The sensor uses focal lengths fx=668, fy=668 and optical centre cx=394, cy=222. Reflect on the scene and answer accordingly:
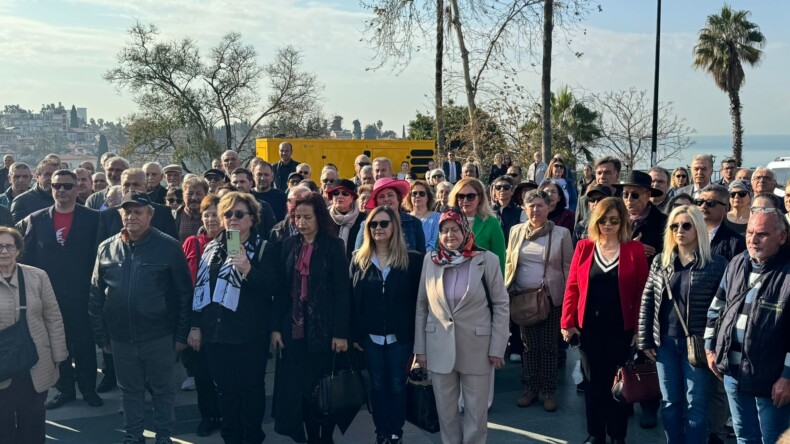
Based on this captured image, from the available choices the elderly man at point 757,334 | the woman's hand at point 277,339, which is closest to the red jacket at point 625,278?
the elderly man at point 757,334

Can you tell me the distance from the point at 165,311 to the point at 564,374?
13.3 ft

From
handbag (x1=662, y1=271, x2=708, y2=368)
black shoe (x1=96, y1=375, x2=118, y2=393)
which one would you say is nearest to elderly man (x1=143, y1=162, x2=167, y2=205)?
black shoe (x1=96, y1=375, x2=118, y2=393)

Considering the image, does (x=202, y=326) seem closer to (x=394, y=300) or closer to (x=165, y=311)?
(x=165, y=311)

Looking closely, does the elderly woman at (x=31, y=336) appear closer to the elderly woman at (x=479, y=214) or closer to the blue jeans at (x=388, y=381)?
the blue jeans at (x=388, y=381)

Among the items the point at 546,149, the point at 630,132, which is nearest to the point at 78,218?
the point at 546,149

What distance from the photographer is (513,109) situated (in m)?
18.0

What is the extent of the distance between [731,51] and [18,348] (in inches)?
1247

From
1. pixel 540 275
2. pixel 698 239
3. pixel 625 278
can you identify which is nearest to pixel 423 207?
pixel 540 275

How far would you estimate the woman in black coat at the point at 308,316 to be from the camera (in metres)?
4.80

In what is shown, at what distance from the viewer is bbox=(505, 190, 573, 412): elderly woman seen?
5734 millimetres

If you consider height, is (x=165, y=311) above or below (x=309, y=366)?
above

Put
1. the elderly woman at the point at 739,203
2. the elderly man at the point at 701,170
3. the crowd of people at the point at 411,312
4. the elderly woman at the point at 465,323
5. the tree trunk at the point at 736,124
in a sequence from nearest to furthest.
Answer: the crowd of people at the point at 411,312 < the elderly woman at the point at 465,323 < the elderly woman at the point at 739,203 < the elderly man at the point at 701,170 < the tree trunk at the point at 736,124

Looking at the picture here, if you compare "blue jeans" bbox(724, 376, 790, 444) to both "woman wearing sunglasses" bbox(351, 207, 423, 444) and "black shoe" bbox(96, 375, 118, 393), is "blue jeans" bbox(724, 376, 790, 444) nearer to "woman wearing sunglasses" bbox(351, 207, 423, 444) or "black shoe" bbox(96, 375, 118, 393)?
"woman wearing sunglasses" bbox(351, 207, 423, 444)

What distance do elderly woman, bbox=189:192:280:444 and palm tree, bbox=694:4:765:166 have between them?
2880cm
